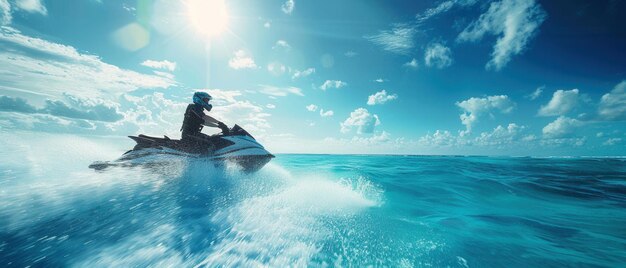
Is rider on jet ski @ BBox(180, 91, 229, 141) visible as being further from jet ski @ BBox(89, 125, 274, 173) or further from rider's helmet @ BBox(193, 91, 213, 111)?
jet ski @ BBox(89, 125, 274, 173)

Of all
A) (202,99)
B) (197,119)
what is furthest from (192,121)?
(202,99)

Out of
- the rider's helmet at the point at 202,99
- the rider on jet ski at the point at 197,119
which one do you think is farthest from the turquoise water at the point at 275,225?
the rider's helmet at the point at 202,99

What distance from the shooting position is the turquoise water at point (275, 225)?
2.76 meters

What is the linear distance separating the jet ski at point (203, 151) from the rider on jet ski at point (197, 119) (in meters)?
0.31

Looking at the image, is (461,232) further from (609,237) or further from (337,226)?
(609,237)

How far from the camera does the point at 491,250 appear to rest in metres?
3.51

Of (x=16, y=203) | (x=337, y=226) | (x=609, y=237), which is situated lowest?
(x=609, y=237)

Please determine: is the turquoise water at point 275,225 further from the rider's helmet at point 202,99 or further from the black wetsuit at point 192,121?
the rider's helmet at point 202,99

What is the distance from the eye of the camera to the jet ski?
779 cm

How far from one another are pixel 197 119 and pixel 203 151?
4.91 ft

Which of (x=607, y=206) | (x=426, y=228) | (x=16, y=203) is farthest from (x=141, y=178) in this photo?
(x=607, y=206)

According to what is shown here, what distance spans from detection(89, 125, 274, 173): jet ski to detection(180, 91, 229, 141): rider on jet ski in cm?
31

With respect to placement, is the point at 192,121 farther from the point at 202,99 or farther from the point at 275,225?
the point at 275,225

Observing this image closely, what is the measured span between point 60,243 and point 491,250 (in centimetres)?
638
